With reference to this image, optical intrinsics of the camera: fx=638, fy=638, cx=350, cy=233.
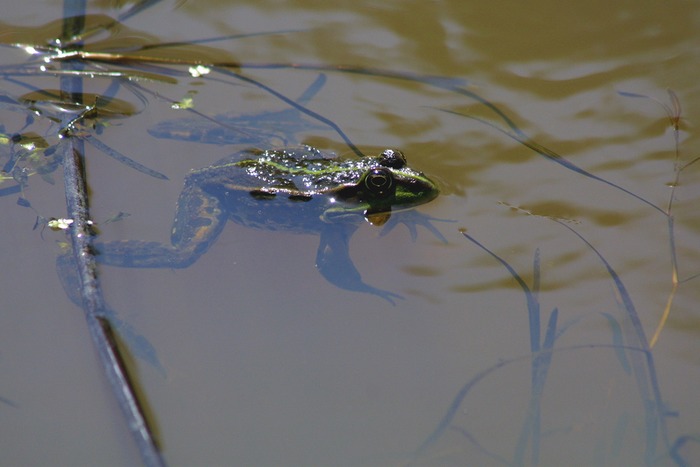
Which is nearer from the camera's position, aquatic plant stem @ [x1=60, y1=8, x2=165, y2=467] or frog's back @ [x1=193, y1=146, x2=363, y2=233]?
aquatic plant stem @ [x1=60, y1=8, x2=165, y2=467]

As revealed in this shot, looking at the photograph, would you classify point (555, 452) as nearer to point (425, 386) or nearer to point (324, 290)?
point (425, 386)

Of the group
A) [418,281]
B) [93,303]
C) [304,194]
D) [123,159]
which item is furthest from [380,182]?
[93,303]

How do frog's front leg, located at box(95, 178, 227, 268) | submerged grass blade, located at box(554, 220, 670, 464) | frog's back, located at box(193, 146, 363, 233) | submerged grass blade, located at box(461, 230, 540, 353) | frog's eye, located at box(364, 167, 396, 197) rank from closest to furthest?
submerged grass blade, located at box(554, 220, 670, 464) < submerged grass blade, located at box(461, 230, 540, 353) < frog's front leg, located at box(95, 178, 227, 268) < frog's eye, located at box(364, 167, 396, 197) < frog's back, located at box(193, 146, 363, 233)

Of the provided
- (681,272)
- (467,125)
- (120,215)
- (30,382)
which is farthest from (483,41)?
(30,382)

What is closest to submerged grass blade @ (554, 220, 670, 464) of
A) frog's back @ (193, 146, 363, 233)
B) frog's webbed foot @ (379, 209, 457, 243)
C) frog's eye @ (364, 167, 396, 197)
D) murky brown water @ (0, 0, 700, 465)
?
murky brown water @ (0, 0, 700, 465)

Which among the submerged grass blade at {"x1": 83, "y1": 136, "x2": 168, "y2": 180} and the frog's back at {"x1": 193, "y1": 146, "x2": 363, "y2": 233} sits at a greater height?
the submerged grass blade at {"x1": 83, "y1": 136, "x2": 168, "y2": 180}

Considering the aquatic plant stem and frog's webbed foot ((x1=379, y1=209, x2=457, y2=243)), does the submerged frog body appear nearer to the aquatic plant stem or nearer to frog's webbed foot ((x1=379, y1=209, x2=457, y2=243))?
frog's webbed foot ((x1=379, y1=209, x2=457, y2=243))
